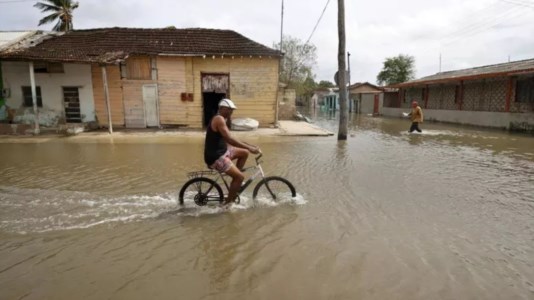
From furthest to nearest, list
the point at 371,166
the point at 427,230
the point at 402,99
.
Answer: the point at 402,99, the point at 371,166, the point at 427,230

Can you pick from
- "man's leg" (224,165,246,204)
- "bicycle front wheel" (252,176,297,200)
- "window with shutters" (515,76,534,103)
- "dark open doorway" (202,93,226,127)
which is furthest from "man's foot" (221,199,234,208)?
"window with shutters" (515,76,534,103)

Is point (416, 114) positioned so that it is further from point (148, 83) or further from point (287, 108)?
point (148, 83)

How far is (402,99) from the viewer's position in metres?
37.1

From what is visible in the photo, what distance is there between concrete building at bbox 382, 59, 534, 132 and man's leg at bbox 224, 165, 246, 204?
19034 millimetres

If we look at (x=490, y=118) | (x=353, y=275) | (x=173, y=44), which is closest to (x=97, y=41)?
(x=173, y=44)

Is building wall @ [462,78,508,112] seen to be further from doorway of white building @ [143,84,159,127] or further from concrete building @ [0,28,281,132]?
doorway of white building @ [143,84,159,127]

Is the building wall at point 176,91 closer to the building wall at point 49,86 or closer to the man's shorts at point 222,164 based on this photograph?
the building wall at point 49,86

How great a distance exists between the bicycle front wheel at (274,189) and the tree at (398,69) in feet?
171

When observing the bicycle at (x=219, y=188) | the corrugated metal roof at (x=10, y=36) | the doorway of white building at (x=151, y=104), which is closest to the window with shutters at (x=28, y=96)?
the corrugated metal roof at (x=10, y=36)

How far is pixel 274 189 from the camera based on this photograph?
5969mm

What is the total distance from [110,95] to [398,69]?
46.1 metres

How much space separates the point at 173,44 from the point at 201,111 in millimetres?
3748

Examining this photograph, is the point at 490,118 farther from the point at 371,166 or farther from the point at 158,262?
the point at 158,262

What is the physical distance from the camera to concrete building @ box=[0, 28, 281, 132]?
17766 millimetres
